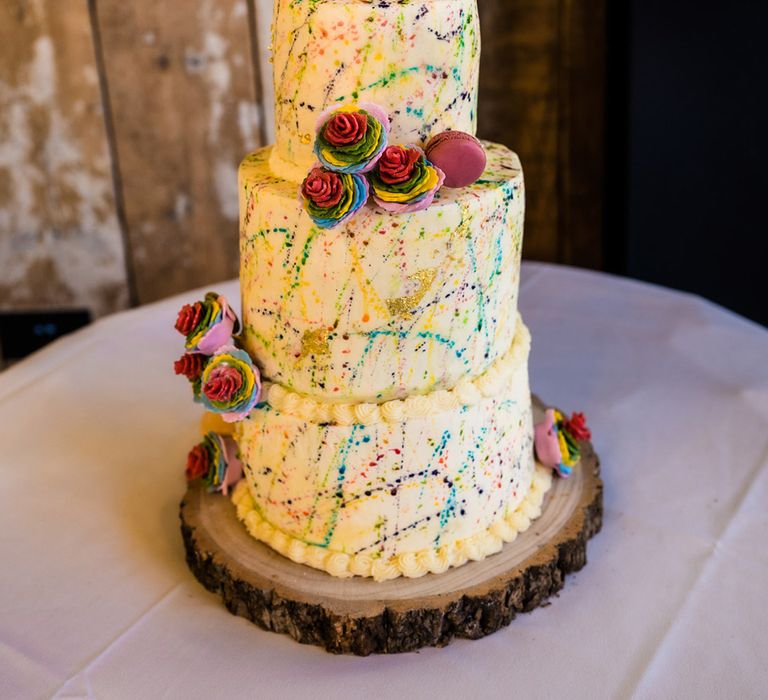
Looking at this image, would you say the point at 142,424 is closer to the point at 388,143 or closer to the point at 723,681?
the point at 388,143

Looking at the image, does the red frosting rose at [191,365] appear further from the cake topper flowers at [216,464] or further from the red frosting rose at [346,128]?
the red frosting rose at [346,128]

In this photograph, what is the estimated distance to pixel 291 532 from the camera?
148cm

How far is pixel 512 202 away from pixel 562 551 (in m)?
0.53

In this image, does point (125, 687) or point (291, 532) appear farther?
point (291, 532)

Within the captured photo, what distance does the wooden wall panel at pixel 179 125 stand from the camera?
2.45 meters

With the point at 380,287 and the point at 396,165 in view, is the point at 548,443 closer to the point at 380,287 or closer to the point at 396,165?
the point at 380,287

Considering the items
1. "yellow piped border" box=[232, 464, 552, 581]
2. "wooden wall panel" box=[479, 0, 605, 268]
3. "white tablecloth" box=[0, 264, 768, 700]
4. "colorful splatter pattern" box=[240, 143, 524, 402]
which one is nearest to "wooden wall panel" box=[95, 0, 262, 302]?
"white tablecloth" box=[0, 264, 768, 700]

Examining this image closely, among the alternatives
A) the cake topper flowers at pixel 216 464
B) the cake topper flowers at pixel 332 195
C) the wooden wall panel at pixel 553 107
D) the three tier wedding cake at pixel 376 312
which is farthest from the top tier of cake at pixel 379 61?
the wooden wall panel at pixel 553 107

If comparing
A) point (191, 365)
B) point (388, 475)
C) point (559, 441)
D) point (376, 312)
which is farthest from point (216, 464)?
point (559, 441)

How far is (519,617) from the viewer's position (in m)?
1.44

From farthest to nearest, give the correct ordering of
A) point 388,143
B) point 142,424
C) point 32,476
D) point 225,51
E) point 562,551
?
point 225,51 → point 142,424 → point 32,476 → point 562,551 → point 388,143

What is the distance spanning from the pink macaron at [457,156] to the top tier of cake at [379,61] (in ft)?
0.14

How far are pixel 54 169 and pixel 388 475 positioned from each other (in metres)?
1.58

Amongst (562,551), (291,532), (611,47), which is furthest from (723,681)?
(611,47)
